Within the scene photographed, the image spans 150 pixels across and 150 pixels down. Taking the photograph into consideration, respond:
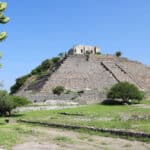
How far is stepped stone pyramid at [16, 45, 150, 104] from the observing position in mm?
73688

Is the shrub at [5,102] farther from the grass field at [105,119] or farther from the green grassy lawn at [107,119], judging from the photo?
the green grassy lawn at [107,119]

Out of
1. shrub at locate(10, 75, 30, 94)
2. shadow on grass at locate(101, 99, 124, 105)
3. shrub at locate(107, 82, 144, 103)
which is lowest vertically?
shadow on grass at locate(101, 99, 124, 105)

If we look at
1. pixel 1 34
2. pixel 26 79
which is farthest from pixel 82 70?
pixel 1 34

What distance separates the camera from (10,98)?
138 ft

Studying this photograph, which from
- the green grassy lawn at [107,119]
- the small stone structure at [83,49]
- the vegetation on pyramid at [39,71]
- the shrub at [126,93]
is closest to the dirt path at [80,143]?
the green grassy lawn at [107,119]

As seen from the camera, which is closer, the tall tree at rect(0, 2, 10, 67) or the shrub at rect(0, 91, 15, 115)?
the tall tree at rect(0, 2, 10, 67)

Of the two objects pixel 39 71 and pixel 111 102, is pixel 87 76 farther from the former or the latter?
pixel 111 102

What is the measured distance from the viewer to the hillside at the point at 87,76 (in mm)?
73688

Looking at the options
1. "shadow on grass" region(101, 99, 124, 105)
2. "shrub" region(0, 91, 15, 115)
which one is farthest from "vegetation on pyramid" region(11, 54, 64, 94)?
"shrub" region(0, 91, 15, 115)

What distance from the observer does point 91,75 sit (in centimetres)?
7850

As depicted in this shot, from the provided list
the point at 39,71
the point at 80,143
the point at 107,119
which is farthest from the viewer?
the point at 39,71

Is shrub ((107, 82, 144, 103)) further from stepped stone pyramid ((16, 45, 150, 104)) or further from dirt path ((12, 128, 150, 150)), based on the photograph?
dirt path ((12, 128, 150, 150))

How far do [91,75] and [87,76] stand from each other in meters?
1.05

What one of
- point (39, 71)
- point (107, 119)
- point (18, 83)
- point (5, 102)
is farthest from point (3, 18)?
point (39, 71)
